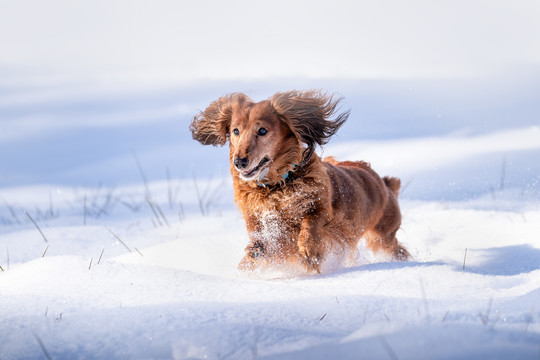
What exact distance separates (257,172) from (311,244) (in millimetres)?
546

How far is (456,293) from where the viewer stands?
95.9 inches

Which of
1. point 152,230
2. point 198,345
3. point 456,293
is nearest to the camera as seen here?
point 198,345

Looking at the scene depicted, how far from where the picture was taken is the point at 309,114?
3629 millimetres

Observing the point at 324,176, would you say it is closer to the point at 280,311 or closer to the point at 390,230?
the point at 390,230

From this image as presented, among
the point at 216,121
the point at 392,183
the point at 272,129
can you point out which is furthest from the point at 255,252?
the point at 392,183

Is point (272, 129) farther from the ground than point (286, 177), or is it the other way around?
point (272, 129)

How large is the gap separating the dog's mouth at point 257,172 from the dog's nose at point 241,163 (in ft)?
0.17

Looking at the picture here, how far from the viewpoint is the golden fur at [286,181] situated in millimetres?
3283

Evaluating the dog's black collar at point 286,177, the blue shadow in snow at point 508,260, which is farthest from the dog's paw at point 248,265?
the blue shadow in snow at point 508,260

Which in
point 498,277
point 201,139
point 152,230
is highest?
point 201,139

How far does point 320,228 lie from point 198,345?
1.72m

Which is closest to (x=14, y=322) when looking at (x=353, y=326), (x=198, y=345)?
(x=198, y=345)

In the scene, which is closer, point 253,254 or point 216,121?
point 253,254

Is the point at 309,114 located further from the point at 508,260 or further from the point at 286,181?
Result: the point at 508,260
